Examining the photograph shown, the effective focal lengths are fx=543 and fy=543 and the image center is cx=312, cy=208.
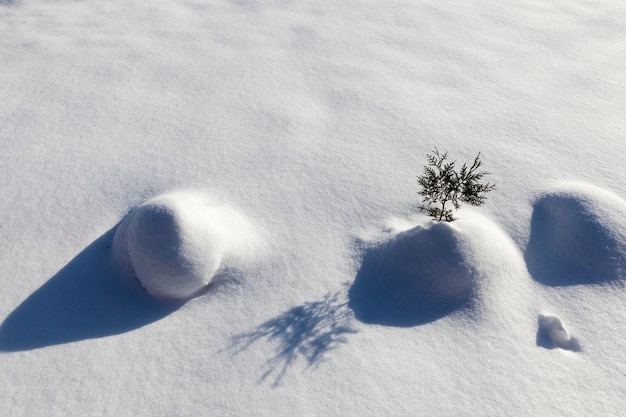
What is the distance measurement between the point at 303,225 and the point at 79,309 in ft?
10.8

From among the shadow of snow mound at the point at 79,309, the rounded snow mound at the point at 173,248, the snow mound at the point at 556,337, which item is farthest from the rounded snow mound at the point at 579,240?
the shadow of snow mound at the point at 79,309

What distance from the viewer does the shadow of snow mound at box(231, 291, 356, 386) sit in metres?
6.70

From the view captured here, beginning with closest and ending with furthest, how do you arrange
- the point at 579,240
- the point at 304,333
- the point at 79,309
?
1. the point at 304,333
2. the point at 79,309
3. the point at 579,240

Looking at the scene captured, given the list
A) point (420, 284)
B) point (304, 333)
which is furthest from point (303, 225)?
point (420, 284)

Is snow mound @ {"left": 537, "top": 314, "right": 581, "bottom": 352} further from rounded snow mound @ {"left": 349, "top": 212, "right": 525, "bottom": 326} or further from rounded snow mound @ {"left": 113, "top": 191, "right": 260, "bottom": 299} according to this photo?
rounded snow mound @ {"left": 113, "top": 191, "right": 260, "bottom": 299}

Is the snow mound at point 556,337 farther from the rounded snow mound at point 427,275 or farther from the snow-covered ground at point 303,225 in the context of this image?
the rounded snow mound at point 427,275

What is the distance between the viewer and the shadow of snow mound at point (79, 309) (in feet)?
22.7

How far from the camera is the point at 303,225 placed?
26.8 ft

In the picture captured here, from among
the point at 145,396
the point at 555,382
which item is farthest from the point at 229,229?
the point at 555,382

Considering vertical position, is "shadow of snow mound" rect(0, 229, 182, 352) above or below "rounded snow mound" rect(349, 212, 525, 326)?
below

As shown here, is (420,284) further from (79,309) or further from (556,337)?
(79,309)

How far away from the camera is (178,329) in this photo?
697 cm

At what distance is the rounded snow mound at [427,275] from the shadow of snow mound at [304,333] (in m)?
0.29

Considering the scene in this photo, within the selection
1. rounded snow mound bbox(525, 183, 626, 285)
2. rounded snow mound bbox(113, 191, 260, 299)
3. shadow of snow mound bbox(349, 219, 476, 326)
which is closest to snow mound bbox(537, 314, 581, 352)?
rounded snow mound bbox(525, 183, 626, 285)
